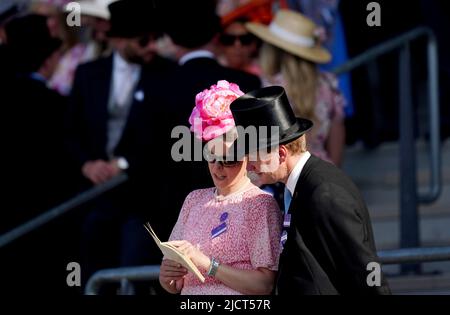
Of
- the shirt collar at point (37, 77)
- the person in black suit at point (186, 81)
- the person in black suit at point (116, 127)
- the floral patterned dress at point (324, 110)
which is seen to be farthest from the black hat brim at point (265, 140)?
the shirt collar at point (37, 77)

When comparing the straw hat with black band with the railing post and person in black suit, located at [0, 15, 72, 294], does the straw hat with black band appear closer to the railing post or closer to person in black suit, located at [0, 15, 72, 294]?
the railing post

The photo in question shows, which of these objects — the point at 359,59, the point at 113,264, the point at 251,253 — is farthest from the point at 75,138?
the point at 251,253

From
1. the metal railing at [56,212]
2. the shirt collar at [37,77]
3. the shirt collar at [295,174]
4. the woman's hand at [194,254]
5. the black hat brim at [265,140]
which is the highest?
the shirt collar at [37,77]

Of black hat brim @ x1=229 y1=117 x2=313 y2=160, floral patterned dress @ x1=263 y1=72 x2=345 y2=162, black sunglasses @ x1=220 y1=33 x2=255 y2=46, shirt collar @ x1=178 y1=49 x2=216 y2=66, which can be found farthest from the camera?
black sunglasses @ x1=220 y1=33 x2=255 y2=46

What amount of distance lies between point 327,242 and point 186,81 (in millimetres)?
2113

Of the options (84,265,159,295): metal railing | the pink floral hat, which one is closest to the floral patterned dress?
(84,265,159,295): metal railing

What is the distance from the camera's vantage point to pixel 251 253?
4785 millimetres

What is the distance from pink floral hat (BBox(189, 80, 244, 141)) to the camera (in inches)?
193

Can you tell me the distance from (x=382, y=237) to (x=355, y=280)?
3.98 meters

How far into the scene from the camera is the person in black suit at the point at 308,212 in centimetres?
452

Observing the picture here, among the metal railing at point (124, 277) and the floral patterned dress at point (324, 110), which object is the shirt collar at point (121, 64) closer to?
the floral patterned dress at point (324, 110)

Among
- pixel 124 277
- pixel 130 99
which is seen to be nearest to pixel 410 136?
pixel 130 99

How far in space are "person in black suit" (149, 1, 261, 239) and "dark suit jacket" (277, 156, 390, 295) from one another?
1.43 metres

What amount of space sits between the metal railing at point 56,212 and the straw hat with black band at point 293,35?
1084mm
